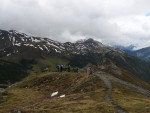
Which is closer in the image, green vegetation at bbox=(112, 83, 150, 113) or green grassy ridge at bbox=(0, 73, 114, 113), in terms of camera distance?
green vegetation at bbox=(112, 83, 150, 113)

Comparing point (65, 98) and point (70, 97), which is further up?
point (70, 97)

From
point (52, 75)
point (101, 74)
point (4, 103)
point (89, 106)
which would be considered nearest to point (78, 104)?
point (89, 106)

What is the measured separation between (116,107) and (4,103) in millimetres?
69027

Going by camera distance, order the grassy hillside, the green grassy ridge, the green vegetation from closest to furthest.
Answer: the green vegetation, the grassy hillside, the green grassy ridge

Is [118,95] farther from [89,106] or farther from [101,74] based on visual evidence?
[101,74]

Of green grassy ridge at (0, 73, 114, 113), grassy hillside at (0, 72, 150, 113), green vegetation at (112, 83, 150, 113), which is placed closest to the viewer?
green vegetation at (112, 83, 150, 113)

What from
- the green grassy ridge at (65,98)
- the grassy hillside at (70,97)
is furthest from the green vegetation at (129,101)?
the green grassy ridge at (65,98)

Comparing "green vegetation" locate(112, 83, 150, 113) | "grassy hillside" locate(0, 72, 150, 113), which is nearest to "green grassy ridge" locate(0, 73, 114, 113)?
"grassy hillside" locate(0, 72, 150, 113)

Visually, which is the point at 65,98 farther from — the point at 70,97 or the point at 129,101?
the point at 129,101

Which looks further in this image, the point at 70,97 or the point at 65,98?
the point at 70,97

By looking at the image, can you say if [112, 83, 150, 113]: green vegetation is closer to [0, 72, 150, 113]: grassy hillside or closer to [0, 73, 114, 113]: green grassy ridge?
[0, 72, 150, 113]: grassy hillside

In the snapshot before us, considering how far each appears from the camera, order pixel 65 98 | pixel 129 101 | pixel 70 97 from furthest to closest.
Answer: pixel 70 97 < pixel 65 98 < pixel 129 101

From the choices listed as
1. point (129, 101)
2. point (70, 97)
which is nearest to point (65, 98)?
point (70, 97)

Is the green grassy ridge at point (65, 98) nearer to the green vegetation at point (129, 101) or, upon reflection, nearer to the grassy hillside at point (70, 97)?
the grassy hillside at point (70, 97)
